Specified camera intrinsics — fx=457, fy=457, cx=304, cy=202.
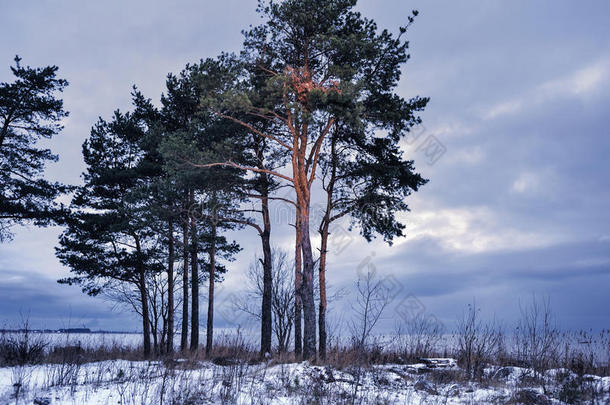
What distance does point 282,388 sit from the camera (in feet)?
30.3

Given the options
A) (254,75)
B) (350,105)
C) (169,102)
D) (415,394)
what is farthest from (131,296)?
(415,394)

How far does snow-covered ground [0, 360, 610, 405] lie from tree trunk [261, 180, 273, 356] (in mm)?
6778

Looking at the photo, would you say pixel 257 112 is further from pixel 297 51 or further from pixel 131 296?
pixel 131 296

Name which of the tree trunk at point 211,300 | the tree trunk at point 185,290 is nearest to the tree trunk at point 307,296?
the tree trunk at point 211,300

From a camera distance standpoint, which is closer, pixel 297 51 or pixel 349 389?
pixel 349 389

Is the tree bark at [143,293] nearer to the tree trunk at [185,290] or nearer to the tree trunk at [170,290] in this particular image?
the tree trunk at [170,290]

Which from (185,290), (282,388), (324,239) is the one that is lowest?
A: (282,388)

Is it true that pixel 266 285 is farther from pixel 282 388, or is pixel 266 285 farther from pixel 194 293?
pixel 282 388

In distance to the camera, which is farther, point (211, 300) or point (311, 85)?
point (211, 300)

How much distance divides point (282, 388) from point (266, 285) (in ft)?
30.4

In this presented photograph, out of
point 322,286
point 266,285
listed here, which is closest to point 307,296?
point 322,286

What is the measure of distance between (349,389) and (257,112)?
9.45m

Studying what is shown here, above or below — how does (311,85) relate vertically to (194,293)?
above

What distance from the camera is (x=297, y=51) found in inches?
631
